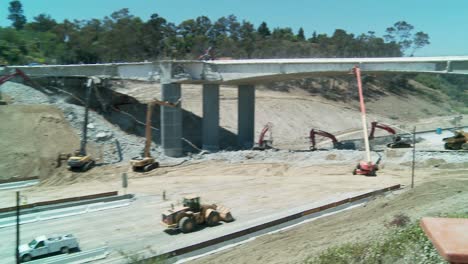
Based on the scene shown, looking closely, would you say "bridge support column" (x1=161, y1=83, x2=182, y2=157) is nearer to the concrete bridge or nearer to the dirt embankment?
the concrete bridge

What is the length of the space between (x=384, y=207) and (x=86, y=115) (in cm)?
3062

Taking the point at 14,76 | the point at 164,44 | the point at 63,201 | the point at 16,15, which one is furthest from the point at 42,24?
the point at 63,201

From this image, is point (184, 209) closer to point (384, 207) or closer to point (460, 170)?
point (384, 207)

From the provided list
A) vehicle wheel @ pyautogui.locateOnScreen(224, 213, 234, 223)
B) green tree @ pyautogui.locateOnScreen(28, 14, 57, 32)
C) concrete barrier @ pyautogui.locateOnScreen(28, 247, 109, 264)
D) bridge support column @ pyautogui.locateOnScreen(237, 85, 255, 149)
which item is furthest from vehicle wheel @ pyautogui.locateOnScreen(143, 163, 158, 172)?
green tree @ pyautogui.locateOnScreen(28, 14, 57, 32)

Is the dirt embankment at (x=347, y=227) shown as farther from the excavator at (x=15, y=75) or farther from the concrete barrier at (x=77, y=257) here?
the excavator at (x=15, y=75)

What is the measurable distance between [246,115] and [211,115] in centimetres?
525

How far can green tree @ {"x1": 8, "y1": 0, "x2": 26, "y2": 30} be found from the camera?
15512 centimetres

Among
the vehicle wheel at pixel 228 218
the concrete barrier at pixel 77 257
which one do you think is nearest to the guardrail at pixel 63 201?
the concrete barrier at pixel 77 257

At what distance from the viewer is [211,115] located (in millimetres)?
46938

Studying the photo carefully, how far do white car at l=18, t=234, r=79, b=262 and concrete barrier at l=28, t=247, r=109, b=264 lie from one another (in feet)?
1.17

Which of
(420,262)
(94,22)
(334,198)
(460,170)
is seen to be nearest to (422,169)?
(460,170)

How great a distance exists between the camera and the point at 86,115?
143ft

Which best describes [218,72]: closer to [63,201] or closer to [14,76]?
[63,201]

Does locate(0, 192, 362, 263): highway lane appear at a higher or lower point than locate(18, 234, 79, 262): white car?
lower
